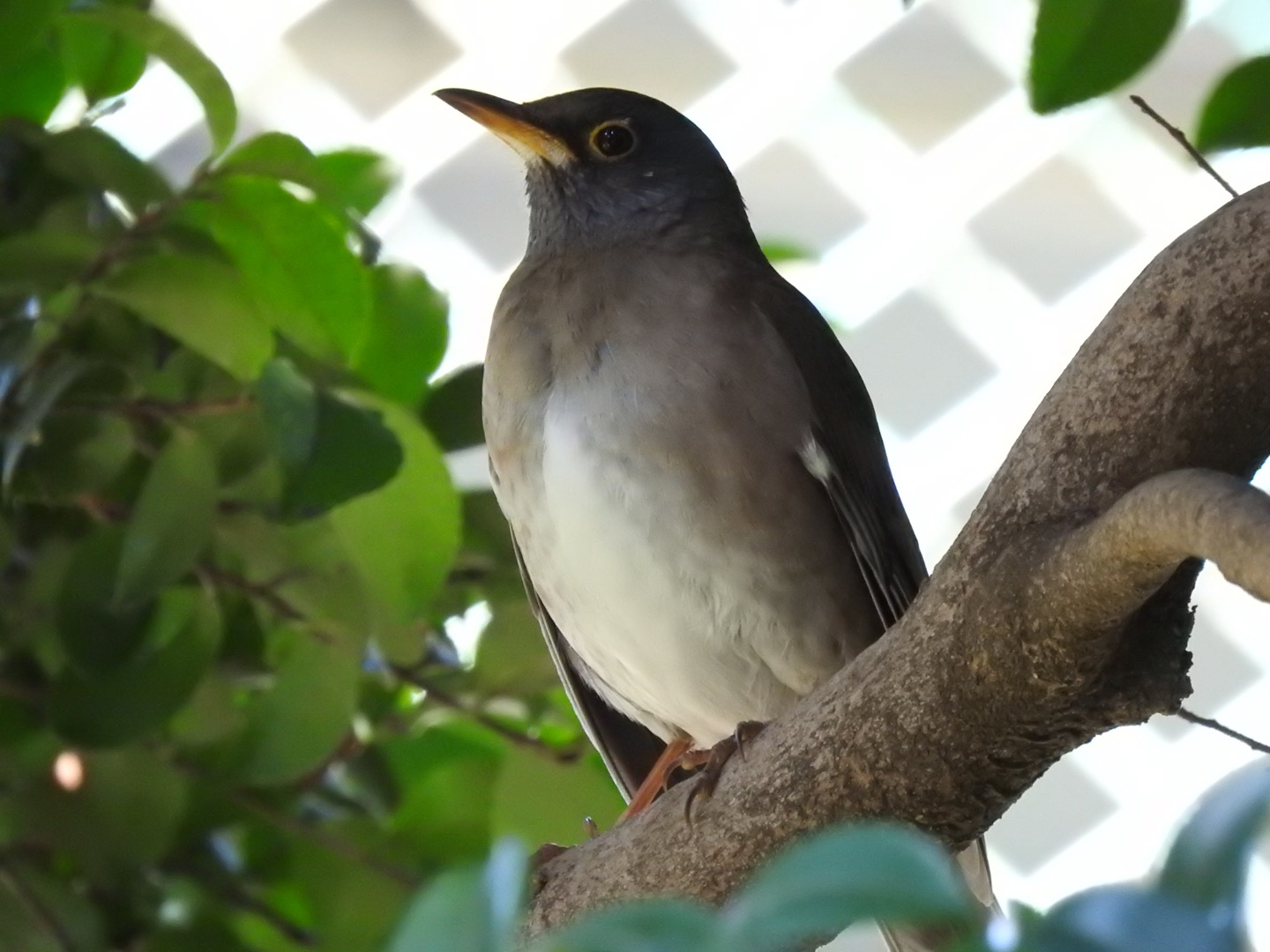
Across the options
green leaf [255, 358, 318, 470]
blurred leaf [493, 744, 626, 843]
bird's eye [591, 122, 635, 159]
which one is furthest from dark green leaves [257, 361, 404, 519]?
bird's eye [591, 122, 635, 159]

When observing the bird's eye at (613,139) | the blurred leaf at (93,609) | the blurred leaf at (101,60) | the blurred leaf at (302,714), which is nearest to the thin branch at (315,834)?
the blurred leaf at (302,714)

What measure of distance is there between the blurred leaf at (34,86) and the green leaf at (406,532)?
46 cm

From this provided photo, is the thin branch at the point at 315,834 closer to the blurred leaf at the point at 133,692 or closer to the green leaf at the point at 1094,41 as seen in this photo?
the blurred leaf at the point at 133,692

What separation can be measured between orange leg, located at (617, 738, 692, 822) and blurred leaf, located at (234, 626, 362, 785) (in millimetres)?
473

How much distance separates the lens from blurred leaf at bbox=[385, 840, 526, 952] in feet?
1.41

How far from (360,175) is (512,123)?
1.18 ft

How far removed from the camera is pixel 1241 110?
3.74 ft

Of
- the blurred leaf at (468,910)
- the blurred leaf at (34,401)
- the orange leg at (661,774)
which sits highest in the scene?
the blurred leaf at (34,401)

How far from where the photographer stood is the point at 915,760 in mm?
1176

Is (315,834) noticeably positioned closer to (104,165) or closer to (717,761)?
(717,761)

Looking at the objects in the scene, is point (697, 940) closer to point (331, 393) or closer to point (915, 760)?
point (915, 760)

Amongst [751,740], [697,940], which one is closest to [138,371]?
[751,740]

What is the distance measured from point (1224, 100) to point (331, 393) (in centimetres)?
75

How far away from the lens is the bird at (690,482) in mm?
1679
